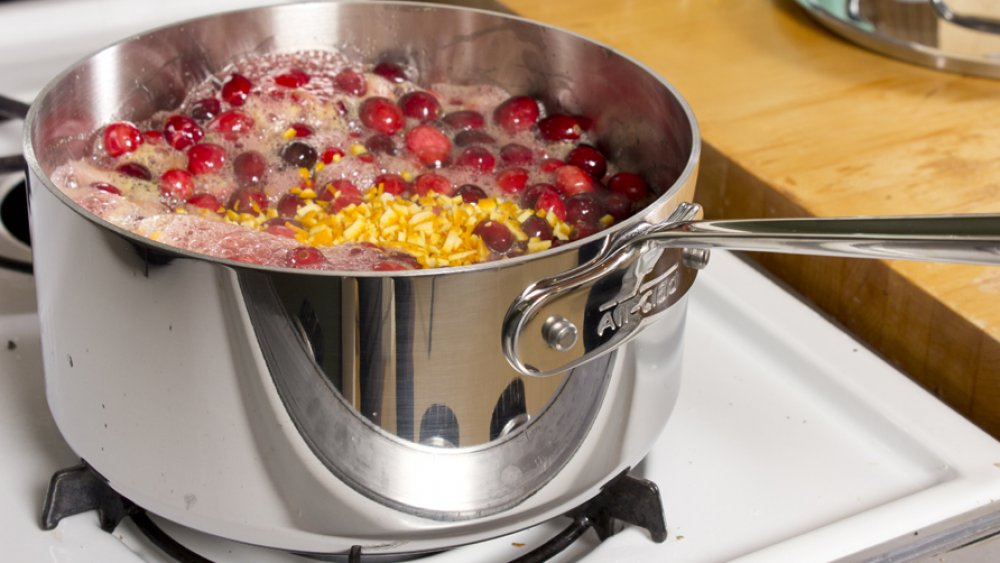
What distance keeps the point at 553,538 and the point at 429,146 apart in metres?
0.25

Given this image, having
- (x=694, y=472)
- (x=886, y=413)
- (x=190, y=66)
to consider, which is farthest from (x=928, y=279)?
(x=190, y=66)

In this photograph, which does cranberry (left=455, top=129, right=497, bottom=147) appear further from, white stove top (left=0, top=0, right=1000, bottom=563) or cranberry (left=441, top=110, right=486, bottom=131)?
white stove top (left=0, top=0, right=1000, bottom=563)

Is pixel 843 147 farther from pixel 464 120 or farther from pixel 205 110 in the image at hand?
pixel 205 110

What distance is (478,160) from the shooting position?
656 millimetres

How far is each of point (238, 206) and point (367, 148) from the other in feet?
0.31

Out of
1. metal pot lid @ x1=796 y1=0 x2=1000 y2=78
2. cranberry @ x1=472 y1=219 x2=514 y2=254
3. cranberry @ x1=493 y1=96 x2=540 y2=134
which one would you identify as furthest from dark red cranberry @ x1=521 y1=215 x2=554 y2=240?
metal pot lid @ x1=796 y1=0 x2=1000 y2=78

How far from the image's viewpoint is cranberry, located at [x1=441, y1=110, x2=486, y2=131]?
2.26 ft

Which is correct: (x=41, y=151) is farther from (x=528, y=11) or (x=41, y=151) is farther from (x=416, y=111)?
(x=528, y=11)

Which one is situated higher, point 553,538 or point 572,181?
point 572,181

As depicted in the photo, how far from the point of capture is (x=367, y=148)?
68 centimetres

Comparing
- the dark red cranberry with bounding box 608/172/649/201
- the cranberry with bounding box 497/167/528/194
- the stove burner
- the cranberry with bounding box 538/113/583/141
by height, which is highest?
the cranberry with bounding box 538/113/583/141

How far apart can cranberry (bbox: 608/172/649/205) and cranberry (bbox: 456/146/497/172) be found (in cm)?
7

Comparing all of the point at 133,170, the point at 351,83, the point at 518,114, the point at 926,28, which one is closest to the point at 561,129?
the point at 518,114

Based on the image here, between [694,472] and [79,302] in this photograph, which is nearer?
[79,302]
